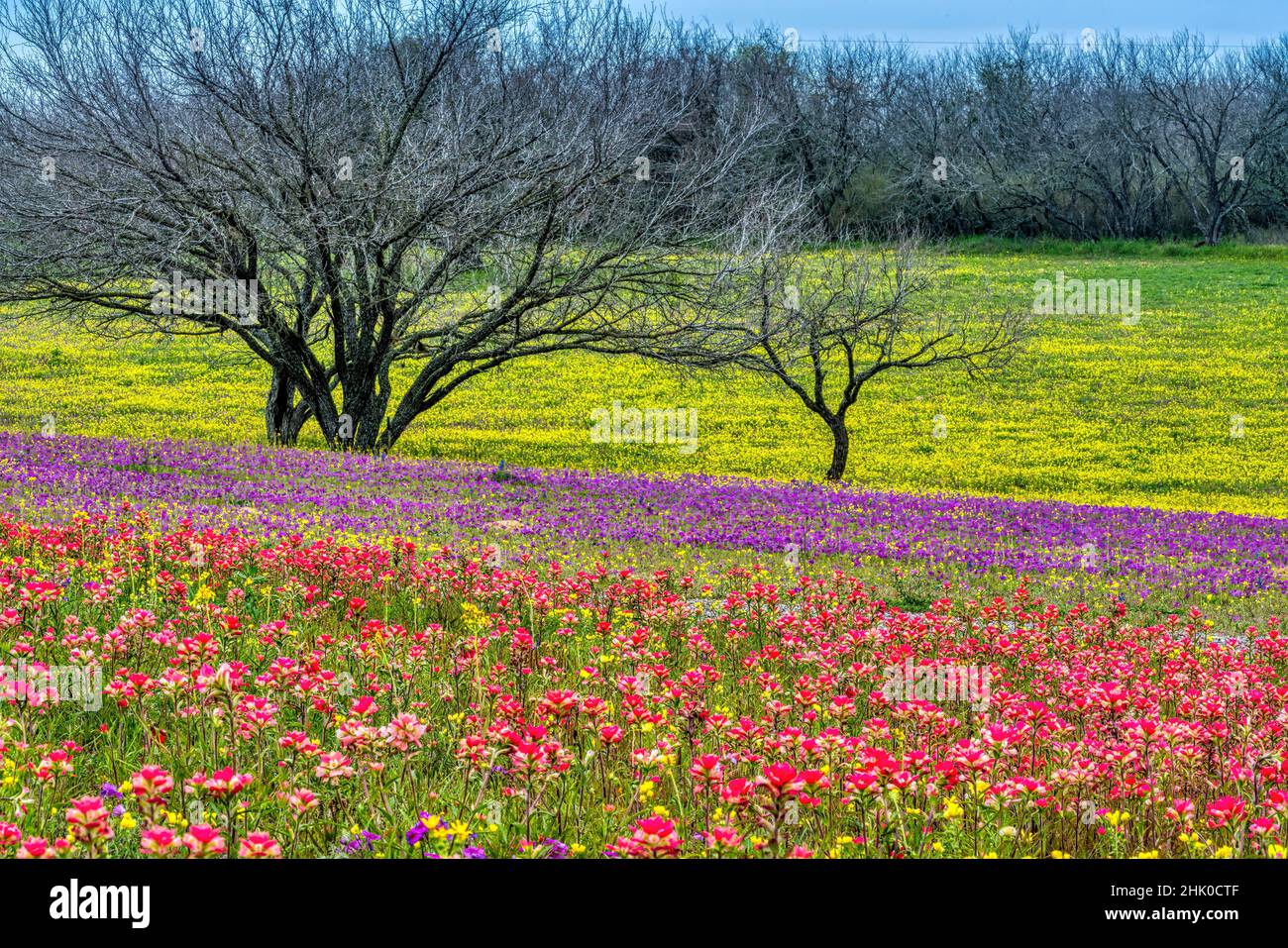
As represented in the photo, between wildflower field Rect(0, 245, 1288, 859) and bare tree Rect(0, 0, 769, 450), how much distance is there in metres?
4.32

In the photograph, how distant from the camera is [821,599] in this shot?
9641 millimetres

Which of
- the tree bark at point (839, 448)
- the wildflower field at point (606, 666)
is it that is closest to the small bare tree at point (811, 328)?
the tree bark at point (839, 448)

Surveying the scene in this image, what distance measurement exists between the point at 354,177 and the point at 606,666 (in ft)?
57.2

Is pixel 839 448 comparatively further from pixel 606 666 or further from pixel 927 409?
pixel 606 666

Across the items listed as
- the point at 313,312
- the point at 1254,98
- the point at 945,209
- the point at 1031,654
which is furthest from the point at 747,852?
the point at 1254,98

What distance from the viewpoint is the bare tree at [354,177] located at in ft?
71.4

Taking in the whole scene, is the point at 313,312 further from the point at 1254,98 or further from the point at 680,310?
the point at 1254,98

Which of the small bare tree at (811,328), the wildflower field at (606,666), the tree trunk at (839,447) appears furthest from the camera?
the tree trunk at (839,447)

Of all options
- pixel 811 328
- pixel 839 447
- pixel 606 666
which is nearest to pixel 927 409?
pixel 839 447

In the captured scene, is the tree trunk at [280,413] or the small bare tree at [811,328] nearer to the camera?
the small bare tree at [811,328]

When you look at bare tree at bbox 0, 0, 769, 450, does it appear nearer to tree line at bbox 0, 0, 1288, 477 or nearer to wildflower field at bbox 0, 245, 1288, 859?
tree line at bbox 0, 0, 1288, 477

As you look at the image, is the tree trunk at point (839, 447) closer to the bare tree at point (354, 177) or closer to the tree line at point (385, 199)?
the tree line at point (385, 199)

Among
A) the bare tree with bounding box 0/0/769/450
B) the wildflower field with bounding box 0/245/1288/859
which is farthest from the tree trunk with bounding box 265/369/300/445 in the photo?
the wildflower field with bounding box 0/245/1288/859

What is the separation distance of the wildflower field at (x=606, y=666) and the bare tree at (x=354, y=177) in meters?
4.32
